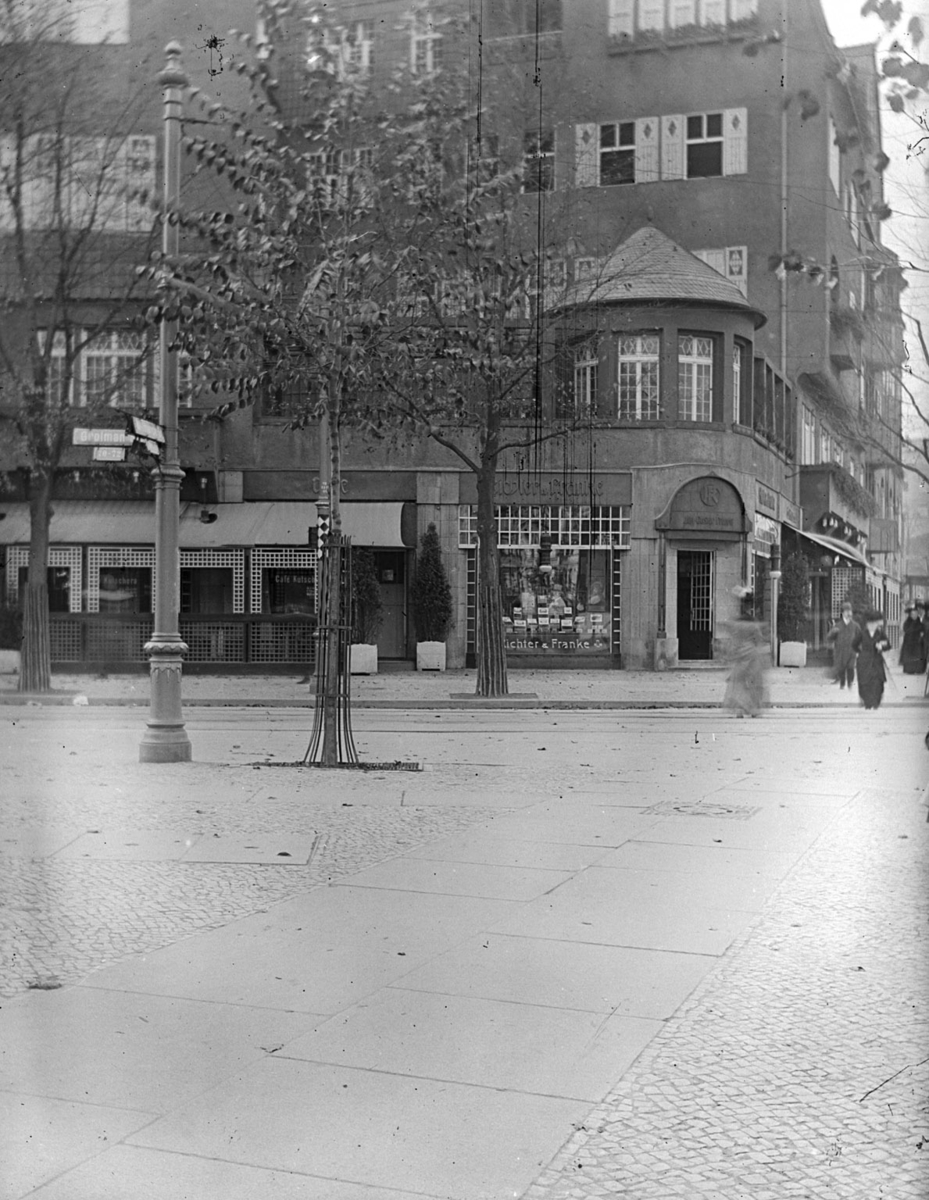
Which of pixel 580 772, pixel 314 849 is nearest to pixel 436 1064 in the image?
pixel 314 849

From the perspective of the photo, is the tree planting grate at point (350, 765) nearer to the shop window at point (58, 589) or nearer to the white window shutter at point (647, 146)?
the shop window at point (58, 589)

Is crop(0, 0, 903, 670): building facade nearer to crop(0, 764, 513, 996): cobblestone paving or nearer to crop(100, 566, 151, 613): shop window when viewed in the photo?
crop(100, 566, 151, 613): shop window

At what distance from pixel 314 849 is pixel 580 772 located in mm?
3369

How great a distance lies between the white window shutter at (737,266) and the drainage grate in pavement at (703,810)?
505 cm

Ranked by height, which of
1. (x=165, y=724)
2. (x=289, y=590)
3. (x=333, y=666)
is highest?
(x=289, y=590)

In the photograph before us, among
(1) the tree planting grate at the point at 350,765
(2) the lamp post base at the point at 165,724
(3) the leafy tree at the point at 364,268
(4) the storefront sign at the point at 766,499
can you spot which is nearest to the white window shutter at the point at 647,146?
(3) the leafy tree at the point at 364,268

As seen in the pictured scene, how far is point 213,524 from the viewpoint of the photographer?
7480 millimetres

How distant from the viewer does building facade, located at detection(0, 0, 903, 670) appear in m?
2.59

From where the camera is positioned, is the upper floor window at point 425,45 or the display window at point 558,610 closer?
the upper floor window at point 425,45

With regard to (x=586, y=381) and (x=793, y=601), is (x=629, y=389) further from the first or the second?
→ (x=793, y=601)

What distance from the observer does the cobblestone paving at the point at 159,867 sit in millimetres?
4988

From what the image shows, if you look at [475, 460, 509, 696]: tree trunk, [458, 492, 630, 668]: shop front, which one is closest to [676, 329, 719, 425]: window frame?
[458, 492, 630, 668]: shop front

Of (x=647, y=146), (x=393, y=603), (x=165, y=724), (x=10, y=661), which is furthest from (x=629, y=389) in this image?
(x=165, y=724)

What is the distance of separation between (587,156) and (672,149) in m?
0.27
